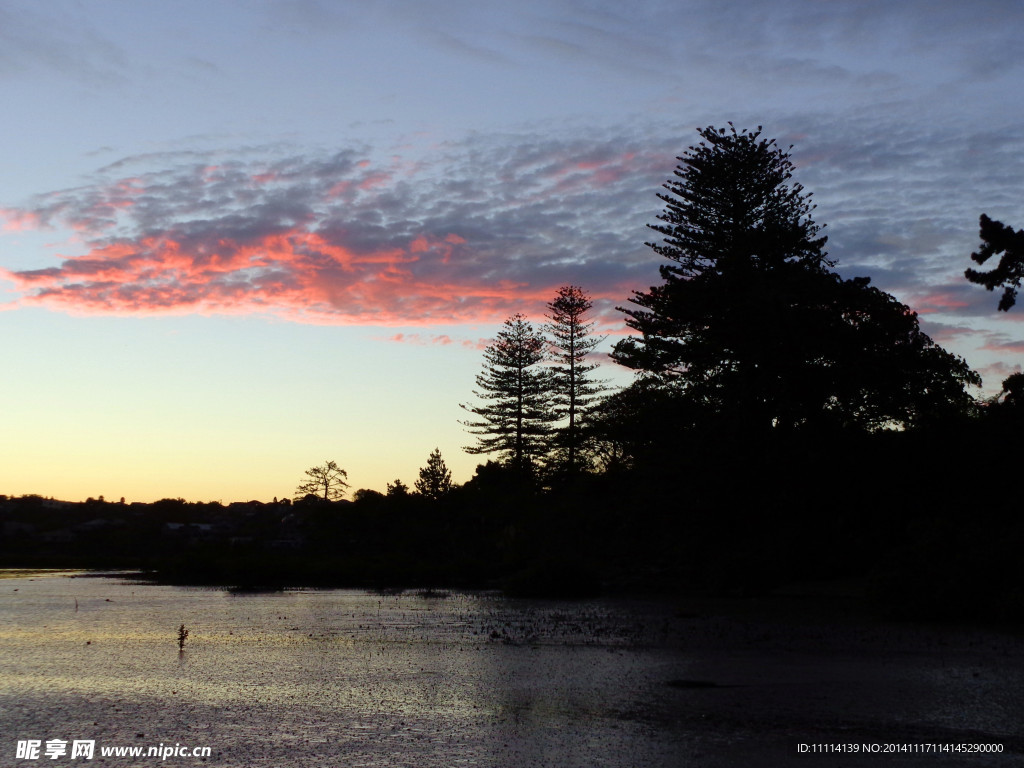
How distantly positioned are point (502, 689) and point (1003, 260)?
59.9 feet

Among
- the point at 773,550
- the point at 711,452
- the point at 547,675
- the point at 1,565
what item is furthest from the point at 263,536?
the point at 547,675

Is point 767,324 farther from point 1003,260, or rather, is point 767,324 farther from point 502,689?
point 502,689

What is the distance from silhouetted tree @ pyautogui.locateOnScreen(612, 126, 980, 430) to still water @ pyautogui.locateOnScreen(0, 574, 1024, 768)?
44.6 feet

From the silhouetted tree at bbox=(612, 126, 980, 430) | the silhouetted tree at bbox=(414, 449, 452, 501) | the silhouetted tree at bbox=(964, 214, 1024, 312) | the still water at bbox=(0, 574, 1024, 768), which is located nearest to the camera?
the still water at bbox=(0, 574, 1024, 768)

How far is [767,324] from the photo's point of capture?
27.9 meters

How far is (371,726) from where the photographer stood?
22.8 feet

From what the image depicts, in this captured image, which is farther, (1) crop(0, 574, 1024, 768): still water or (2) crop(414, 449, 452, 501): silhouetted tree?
(2) crop(414, 449, 452, 501): silhouetted tree

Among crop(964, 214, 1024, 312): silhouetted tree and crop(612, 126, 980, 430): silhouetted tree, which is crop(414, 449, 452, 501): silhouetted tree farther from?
crop(964, 214, 1024, 312): silhouetted tree

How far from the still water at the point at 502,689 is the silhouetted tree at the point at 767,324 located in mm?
13603

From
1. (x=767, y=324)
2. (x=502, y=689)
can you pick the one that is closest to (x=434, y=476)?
(x=767, y=324)

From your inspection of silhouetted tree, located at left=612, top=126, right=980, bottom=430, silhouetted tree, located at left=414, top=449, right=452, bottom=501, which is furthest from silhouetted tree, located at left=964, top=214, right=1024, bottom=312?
silhouetted tree, located at left=414, top=449, right=452, bottom=501

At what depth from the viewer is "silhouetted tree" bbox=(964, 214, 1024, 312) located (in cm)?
2136

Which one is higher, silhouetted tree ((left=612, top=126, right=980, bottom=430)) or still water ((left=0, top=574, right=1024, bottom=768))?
silhouetted tree ((left=612, top=126, right=980, bottom=430))

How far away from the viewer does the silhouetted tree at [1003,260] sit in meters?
21.4
